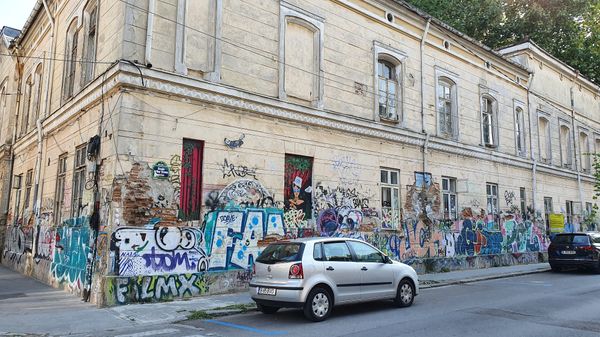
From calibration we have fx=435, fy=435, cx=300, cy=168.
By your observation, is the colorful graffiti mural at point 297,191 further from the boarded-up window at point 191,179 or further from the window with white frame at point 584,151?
the window with white frame at point 584,151

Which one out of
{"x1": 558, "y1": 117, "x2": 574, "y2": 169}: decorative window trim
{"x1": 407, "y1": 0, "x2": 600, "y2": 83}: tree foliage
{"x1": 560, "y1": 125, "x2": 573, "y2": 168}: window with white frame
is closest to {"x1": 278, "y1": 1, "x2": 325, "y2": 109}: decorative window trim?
{"x1": 407, "y1": 0, "x2": 600, "y2": 83}: tree foliage

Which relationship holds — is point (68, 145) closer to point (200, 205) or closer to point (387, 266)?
point (200, 205)

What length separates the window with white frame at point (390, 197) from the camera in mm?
16031

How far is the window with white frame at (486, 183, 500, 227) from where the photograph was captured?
21.0 m

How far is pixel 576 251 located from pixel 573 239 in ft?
1.80

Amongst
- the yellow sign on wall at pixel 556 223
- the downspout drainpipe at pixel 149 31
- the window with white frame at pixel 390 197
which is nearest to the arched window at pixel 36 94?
the downspout drainpipe at pixel 149 31

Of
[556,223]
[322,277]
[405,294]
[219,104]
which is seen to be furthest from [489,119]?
[322,277]

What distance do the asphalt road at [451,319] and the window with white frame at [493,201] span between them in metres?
9.39

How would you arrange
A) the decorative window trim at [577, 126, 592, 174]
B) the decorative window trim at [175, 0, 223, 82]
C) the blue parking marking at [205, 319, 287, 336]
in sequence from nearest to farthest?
the blue parking marking at [205, 319, 287, 336] → the decorative window trim at [175, 0, 223, 82] → the decorative window trim at [577, 126, 592, 174]

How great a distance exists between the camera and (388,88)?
17156 millimetres

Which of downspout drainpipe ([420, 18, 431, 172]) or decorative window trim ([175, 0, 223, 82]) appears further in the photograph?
downspout drainpipe ([420, 18, 431, 172])

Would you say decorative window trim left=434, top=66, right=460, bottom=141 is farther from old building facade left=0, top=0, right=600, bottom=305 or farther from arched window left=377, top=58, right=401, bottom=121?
arched window left=377, top=58, right=401, bottom=121

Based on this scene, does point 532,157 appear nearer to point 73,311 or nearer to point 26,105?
point 73,311

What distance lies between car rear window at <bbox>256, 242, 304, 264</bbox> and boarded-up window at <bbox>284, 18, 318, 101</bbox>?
6162 mm
